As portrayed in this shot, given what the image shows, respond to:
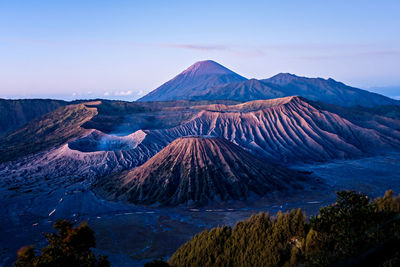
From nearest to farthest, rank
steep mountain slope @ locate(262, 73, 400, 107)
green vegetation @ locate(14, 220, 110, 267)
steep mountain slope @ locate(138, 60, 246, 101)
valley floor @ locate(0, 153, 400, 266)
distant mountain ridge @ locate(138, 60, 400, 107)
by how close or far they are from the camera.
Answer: green vegetation @ locate(14, 220, 110, 267) → valley floor @ locate(0, 153, 400, 266) → steep mountain slope @ locate(262, 73, 400, 107) → distant mountain ridge @ locate(138, 60, 400, 107) → steep mountain slope @ locate(138, 60, 246, 101)

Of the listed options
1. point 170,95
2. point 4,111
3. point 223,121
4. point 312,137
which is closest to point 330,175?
point 312,137

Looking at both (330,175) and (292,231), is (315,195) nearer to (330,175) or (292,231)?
(330,175)

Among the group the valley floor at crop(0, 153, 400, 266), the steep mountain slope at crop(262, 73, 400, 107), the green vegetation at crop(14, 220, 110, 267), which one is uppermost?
the steep mountain slope at crop(262, 73, 400, 107)

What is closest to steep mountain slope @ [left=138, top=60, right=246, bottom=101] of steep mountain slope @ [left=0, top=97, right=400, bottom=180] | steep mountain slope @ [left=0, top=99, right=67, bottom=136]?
steep mountain slope @ [left=0, top=99, right=67, bottom=136]

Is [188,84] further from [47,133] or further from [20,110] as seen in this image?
[47,133]

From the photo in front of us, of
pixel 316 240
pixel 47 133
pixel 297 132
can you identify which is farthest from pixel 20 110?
pixel 316 240

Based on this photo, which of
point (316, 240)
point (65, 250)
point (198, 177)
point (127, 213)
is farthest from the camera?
point (198, 177)

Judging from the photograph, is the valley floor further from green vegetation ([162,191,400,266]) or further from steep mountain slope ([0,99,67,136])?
steep mountain slope ([0,99,67,136])
